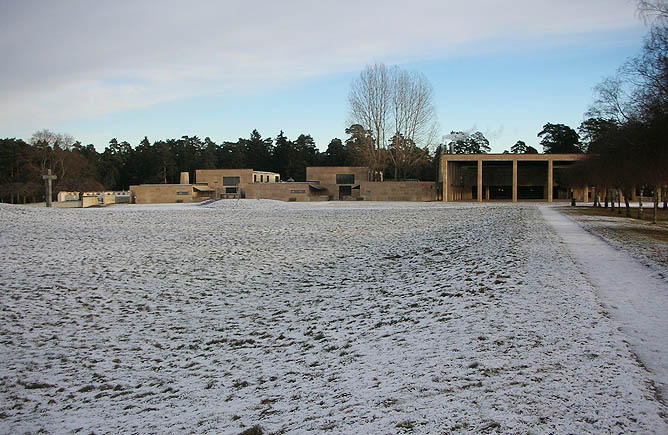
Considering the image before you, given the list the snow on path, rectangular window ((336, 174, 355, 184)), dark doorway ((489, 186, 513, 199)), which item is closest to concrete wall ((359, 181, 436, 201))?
rectangular window ((336, 174, 355, 184))

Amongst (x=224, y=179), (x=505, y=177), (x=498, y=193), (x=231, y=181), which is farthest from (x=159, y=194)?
(x=498, y=193)

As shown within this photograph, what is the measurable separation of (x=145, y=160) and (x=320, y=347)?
369 feet

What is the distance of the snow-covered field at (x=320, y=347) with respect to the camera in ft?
16.4

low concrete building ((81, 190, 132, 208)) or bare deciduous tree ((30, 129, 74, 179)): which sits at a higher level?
bare deciduous tree ((30, 129, 74, 179))

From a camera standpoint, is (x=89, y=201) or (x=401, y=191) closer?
(x=89, y=201)

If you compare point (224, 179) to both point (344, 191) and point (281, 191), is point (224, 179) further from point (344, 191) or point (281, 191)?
point (344, 191)

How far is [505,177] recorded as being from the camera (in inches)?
3164

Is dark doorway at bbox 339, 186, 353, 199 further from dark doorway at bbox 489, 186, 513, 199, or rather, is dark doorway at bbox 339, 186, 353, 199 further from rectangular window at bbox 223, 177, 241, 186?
dark doorway at bbox 489, 186, 513, 199

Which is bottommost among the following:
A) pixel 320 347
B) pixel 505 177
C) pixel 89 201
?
pixel 320 347

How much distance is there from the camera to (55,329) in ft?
28.1

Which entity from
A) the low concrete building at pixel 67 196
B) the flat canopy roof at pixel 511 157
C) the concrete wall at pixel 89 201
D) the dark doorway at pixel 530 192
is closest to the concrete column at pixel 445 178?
the flat canopy roof at pixel 511 157

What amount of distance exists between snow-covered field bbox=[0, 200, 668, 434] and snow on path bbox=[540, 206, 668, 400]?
23 cm

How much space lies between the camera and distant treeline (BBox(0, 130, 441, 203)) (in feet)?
277

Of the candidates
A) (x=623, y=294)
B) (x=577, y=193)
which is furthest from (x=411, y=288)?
(x=577, y=193)
